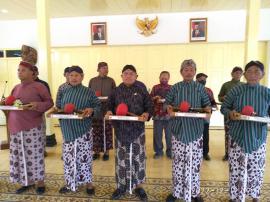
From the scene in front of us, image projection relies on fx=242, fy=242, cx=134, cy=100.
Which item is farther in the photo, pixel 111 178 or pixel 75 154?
pixel 111 178

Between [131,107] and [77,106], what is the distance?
57 cm

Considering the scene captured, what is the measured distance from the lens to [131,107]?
2422 millimetres

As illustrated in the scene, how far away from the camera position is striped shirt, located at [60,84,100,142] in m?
2.49

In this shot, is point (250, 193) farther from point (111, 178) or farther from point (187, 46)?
point (187, 46)

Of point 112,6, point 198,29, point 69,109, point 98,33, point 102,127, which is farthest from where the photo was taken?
point 98,33

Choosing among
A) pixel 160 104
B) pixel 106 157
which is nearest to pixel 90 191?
pixel 106 157

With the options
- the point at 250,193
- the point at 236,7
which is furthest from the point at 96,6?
the point at 250,193

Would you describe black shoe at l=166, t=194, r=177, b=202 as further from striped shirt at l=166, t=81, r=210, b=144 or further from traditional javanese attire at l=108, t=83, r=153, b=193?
striped shirt at l=166, t=81, r=210, b=144

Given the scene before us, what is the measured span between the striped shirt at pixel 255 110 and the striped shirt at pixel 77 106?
4.58 feet

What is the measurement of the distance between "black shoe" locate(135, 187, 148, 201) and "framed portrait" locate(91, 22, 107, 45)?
171 inches

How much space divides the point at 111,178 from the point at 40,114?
1.22 meters

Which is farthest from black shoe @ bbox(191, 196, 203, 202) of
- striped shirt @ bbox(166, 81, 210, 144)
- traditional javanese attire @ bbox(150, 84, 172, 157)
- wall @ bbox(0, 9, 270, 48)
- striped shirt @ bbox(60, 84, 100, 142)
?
wall @ bbox(0, 9, 270, 48)

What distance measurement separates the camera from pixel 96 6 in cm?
518

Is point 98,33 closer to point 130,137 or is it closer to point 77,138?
point 77,138
